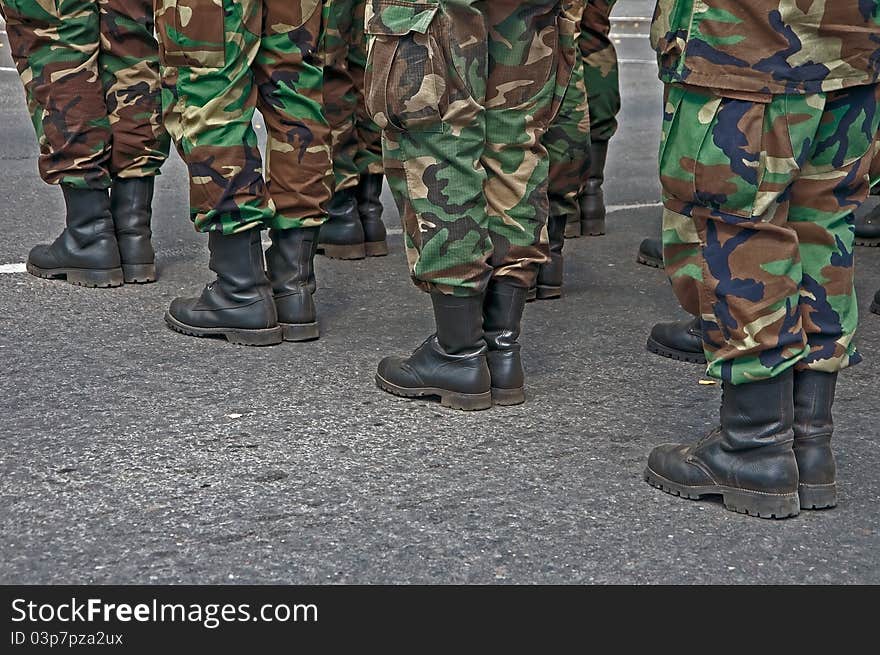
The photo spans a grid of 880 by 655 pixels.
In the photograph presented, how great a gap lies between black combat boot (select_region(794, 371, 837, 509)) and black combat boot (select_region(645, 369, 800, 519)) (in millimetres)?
48

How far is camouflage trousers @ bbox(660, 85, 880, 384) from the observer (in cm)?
217

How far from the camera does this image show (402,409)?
293 centimetres

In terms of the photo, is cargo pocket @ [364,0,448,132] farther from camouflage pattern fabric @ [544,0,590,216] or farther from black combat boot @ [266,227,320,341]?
camouflage pattern fabric @ [544,0,590,216]

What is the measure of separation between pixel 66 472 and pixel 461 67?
3.90ft

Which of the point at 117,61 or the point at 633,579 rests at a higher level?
the point at 117,61

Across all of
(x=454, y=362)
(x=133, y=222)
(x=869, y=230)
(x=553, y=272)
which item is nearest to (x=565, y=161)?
(x=553, y=272)

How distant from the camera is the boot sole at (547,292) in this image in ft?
13.0

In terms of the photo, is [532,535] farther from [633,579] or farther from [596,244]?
[596,244]

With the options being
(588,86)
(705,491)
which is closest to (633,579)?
(705,491)

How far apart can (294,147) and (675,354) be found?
1196 mm

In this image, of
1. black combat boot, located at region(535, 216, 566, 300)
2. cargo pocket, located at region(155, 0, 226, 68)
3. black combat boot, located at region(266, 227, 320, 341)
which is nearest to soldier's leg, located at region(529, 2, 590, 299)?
black combat boot, located at region(535, 216, 566, 300)

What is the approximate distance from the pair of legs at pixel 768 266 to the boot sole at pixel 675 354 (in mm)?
924

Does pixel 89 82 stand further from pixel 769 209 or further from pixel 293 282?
pixel 769 209

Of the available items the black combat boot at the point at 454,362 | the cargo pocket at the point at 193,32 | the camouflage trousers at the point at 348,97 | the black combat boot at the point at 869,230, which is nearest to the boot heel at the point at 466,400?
the black combat boot at the point at 454,362
